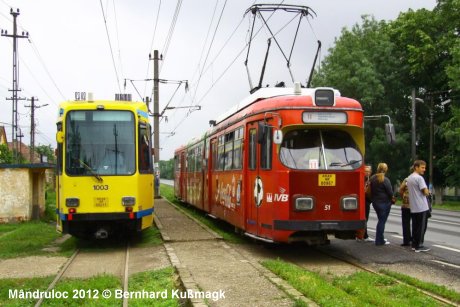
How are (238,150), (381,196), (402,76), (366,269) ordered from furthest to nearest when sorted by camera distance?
(402,76), (238,150), (381,196), (366,269)

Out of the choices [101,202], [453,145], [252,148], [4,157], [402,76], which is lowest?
[101,202]

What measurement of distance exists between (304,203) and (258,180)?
53.1 inches

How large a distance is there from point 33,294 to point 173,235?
6656mm

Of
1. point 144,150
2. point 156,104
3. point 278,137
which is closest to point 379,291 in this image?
point 278,137

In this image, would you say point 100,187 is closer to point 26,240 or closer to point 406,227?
point 26,240

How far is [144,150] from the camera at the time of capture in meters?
13.6

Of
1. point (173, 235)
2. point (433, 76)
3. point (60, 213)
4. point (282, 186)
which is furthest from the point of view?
point (433, 76)

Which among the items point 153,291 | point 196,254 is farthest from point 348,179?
point 153,291

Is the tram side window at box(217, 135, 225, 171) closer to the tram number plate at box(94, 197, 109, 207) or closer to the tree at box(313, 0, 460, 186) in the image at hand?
the tram number plate at box(94, 197, 109, 207)

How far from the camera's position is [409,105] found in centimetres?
4759

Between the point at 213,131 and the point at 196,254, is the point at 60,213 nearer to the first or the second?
the point at 196,254

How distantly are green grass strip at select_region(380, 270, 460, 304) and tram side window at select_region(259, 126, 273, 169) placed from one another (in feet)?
10.3

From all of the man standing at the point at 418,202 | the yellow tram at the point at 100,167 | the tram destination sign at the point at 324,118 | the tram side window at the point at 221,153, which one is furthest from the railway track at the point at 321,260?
the tram side window at the point at 221,153

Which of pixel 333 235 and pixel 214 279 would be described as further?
pixel 333 235
